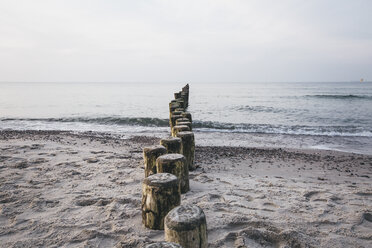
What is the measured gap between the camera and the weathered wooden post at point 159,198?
2.50 metres

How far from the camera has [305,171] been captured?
230 inches

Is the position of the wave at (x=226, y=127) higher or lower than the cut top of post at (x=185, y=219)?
lower

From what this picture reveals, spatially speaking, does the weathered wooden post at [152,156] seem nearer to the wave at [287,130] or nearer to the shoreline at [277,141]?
the shoreline at [277,141]

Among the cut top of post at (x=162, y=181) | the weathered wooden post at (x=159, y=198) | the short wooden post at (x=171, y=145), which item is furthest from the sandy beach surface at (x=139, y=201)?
the short wooden post at (x=171, y=145)

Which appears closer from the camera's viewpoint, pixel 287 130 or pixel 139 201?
pixel 139 201

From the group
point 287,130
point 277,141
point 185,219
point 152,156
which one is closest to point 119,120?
point 277,141

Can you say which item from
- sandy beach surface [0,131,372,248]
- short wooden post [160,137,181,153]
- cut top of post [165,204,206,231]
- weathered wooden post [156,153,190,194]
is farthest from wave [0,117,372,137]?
cut top of post [165,204,206,231]

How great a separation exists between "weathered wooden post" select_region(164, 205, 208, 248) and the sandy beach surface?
0.76m

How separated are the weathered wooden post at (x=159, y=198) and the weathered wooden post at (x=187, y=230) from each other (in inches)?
24.6

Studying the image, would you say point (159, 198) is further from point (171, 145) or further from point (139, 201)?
point (171, 145)

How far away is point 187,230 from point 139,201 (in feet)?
5.69

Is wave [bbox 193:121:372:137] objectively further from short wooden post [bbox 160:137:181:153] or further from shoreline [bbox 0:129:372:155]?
short wooden post [bbox 160:137:181:153]

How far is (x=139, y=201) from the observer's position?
3.32 m

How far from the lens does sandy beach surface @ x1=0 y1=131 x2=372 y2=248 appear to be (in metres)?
2.54
